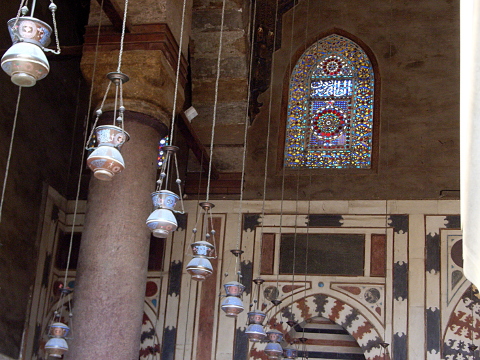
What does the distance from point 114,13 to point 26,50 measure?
393cm

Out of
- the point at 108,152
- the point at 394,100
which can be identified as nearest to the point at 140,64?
the point at 108,152

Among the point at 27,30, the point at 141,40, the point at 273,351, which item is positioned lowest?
the point at 273,351

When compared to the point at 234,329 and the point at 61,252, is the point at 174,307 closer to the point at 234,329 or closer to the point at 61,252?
the point at 234,329

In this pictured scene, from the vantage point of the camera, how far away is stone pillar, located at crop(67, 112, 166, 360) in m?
7.11

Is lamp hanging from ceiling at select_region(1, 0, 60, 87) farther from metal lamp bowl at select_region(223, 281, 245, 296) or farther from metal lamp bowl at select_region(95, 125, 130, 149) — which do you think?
metal lamp bowl at select_region(223, 281, 245, 296)

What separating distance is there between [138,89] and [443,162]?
4.35 m

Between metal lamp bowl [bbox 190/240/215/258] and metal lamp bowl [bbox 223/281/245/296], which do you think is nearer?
metal lamp bowl [bbox 190/240/215/258]

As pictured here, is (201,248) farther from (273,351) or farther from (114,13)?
(114,13)

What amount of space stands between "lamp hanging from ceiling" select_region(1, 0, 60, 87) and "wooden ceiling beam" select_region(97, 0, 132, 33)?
3.54 metres

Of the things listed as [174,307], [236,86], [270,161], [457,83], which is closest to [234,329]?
[174,307]

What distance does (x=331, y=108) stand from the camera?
36.9ft

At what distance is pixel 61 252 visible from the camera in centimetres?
1108

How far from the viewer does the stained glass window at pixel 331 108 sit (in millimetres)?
10891

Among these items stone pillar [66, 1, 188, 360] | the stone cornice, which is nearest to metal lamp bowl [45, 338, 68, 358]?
stone pillar [66, 1, 188, 360]
